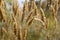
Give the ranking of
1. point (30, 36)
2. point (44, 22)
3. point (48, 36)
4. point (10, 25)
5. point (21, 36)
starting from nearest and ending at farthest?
1. point (21, 36)
2. point (44, 22)
3. point (48, 36)
4. point (10, 25)
5. point (30, 36)

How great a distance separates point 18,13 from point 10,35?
7.1 inches

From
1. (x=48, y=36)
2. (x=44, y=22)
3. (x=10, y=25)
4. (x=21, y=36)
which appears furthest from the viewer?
(x=10, y=25)

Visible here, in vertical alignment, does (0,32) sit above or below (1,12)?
below

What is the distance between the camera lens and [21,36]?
4.11 feet

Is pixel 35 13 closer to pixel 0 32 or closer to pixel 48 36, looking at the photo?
pixel 48 36

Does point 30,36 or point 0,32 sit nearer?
point 0,32

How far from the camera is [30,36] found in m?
1.74

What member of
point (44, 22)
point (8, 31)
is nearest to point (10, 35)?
point (8, 31)

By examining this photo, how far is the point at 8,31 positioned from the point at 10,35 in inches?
3.3

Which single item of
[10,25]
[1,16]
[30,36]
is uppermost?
[1,16]

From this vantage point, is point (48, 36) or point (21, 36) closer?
point (21, 36)

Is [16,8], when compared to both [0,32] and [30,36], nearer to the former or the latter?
[0,32]

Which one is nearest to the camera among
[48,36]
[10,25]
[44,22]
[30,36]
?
[44,22]

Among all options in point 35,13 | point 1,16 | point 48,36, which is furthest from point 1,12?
point 48,36
